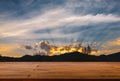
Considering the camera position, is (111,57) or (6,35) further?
(111,57)

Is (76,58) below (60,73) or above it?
above

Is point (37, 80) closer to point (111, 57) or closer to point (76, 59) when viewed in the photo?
point (111, 57)

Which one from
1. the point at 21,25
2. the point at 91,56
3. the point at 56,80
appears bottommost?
the point at 56,80

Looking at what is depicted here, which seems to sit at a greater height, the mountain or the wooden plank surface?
the mountain

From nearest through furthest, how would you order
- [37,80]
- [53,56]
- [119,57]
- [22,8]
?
[37,80] < [22,8] < [119,57] < [53,56]

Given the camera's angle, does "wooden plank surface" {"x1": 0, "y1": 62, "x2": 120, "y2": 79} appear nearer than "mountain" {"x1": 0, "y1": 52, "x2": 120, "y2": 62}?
Yes

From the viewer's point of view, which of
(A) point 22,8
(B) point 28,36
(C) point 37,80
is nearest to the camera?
(C) point 37,80

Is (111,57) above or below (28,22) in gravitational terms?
below

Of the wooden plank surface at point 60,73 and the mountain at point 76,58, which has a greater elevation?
the mountain at point 76,58

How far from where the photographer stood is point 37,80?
3.00 m

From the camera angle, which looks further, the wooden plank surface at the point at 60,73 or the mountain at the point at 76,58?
the mountain at the point at 76,58

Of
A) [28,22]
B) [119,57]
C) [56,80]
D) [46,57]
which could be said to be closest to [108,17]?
[119,57]

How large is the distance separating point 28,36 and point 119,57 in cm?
469

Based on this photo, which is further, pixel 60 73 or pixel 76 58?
pixel 76 58
